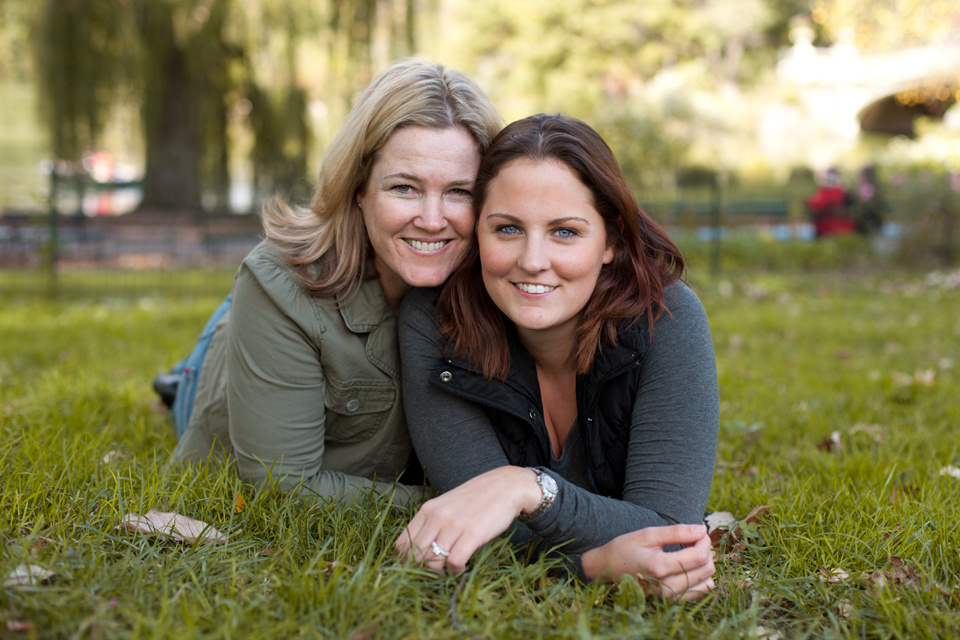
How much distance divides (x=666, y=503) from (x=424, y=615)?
28.7 inches

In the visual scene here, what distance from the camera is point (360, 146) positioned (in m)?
2.37

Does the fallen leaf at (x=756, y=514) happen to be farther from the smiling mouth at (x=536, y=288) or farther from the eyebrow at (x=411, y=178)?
the eyebrow at (x=411, y=178)

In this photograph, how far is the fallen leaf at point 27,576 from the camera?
158cm

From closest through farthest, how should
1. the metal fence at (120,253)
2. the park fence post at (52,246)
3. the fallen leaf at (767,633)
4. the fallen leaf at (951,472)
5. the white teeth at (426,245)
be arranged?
the fallen leaf at (767,633) < the white teeth at (426,245) < the fallen leaf at (951,472) < the park fence post at (52,246) < the metal fence at (120,253)

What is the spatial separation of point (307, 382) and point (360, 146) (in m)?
0.75

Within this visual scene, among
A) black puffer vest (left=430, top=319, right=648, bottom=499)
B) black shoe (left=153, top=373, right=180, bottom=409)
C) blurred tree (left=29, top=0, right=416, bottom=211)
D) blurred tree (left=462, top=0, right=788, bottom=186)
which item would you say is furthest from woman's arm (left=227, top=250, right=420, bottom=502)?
blurred tree (left=462, top=0, right=788, bottom=186)

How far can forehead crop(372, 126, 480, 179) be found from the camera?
2.28 m

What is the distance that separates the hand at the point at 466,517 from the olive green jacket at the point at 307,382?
1.38 ft

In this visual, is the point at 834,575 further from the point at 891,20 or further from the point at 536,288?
the point at 891,20

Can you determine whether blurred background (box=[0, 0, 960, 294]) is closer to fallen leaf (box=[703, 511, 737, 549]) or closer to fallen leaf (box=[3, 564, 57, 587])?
fallen leaf (box=[703, 511, 737, 549])

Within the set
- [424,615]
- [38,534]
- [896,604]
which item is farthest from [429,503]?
[896,604]

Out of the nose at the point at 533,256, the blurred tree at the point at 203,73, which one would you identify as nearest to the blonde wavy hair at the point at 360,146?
the nose at the point at 533,256

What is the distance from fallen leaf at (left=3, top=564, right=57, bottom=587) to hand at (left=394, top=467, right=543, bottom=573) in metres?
0.76

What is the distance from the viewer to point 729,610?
5.82ft
